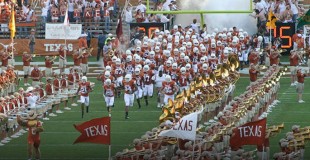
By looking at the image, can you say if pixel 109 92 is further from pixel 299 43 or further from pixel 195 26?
pixel 195 26

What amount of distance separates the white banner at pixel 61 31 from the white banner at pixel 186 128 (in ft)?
72.3

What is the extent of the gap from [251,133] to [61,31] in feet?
78.0

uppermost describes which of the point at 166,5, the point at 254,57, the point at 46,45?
the point at 166,5

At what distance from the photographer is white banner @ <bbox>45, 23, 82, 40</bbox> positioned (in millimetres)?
53875

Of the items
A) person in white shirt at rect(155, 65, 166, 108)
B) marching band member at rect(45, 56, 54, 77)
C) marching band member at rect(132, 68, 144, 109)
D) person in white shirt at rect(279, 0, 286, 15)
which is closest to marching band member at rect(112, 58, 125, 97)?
marching band member at rect(132, 68, 144, 109)

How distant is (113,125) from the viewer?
134ft

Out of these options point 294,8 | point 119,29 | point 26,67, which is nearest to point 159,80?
point 26,67

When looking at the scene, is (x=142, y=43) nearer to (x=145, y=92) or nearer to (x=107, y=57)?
(x=107, y=57)

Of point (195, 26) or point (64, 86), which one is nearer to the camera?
point (64, 86)

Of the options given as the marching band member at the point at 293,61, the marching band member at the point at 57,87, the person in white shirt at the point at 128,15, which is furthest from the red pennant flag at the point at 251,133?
the person in white shirt at the point at 128,15

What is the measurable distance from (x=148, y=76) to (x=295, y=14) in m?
11.7

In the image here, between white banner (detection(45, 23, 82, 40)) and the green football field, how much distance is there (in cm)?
622

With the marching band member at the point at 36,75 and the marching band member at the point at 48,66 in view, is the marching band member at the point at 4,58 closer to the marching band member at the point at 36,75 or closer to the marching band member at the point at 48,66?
the marching band member at the point at 48,66

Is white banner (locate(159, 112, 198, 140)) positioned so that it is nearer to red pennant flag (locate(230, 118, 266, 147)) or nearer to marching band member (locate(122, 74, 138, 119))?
red pennant flag (locate(230, 118, 266, 147))
